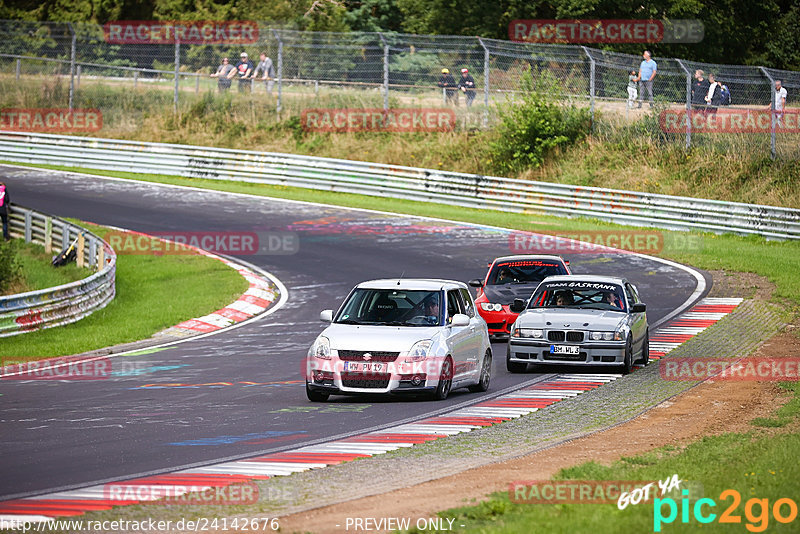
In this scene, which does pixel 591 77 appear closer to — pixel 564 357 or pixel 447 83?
pixel 447 83

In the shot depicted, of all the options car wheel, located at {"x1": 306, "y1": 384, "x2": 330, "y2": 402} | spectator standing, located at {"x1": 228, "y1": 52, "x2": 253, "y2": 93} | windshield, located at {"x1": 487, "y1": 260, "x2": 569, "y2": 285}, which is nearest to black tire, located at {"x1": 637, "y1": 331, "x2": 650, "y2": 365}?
A: windshield, located at {"x1": 487, "y1": 260, "x2": 569, "y2": 285}

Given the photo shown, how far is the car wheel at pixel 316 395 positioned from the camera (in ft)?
44.6

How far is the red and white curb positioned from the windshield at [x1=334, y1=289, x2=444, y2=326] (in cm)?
133

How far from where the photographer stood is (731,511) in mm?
7559

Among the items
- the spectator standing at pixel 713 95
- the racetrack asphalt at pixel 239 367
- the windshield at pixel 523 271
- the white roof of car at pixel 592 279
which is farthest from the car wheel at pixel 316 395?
the spectator standing at pixel 713 95

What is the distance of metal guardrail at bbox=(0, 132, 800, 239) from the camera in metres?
32.4

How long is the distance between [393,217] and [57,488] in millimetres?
26191

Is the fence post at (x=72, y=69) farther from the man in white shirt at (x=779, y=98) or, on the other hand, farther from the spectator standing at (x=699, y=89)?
the man in white shirt at (x=779, y=98)

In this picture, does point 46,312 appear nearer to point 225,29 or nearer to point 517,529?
point 517,529

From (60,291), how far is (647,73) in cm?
2112

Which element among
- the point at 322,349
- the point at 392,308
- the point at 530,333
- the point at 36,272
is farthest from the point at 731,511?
the point at 36,272

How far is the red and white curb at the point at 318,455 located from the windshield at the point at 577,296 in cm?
137

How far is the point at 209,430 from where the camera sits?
11766 millimetres

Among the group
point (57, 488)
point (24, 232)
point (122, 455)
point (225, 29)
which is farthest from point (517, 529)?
point (225, 29)
